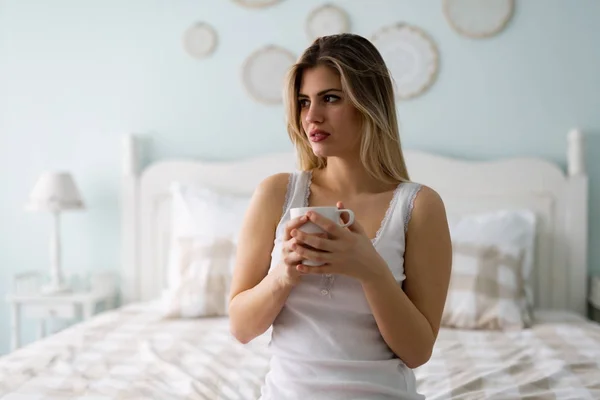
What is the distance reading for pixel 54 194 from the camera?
3.00 m

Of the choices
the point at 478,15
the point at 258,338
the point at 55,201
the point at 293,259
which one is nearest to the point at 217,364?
the point at 258,338

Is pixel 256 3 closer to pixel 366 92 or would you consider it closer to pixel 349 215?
pixel 366 92

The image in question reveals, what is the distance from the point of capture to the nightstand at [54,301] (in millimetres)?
3021

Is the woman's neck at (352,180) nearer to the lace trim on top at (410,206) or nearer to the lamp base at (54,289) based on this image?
the lace trim on top at (410,206)

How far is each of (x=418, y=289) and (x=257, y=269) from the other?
0.31m

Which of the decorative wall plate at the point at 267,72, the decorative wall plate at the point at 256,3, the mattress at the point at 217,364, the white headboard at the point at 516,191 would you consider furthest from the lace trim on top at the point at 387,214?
the decorative wall plate at the point at 256,3

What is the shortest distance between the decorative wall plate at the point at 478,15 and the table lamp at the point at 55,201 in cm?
194

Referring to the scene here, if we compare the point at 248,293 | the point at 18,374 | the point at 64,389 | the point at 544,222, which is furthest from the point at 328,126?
the point at 544,222

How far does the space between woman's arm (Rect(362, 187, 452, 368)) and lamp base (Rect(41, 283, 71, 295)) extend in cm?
226

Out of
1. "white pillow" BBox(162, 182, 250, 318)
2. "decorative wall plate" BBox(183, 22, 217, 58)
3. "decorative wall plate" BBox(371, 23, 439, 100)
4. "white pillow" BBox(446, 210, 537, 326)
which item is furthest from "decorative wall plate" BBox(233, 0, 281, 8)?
"white pillow" BBox(446, 210, 537, 326)

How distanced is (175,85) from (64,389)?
6.32ft

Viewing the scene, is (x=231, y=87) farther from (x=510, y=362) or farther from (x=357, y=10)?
(x=510, y=362)

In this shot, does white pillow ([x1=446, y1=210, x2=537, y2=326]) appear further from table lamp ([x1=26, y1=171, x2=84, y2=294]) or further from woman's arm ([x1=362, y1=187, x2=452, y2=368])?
table lamp ([x1=26, y1=171, x2=84, y2=294])

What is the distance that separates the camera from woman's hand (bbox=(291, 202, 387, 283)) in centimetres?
105
